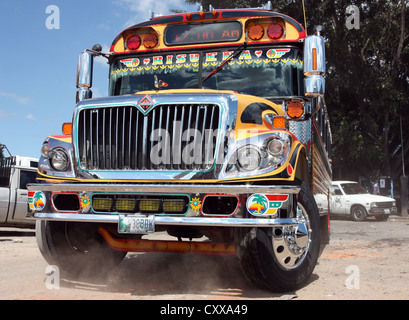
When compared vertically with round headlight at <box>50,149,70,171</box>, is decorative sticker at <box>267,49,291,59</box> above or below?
above

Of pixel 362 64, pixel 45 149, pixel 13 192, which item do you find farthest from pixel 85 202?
pixel 362 64

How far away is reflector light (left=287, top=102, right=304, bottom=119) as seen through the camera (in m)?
5.08

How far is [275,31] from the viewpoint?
5.58 m

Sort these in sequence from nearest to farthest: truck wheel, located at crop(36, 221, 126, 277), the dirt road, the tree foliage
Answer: the dirt road
truck wheel, located at crop(36, 221, 126, 277)
the tree foliage

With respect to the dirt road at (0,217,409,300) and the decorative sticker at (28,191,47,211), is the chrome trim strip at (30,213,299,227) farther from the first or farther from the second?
the dirt road at (0,217,409,300)

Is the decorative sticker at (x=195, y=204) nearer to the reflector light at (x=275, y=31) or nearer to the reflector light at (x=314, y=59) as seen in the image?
the reflector light at (x=314, y=59)

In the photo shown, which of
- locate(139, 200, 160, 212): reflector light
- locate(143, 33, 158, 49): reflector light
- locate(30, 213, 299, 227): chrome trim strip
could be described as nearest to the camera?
locate(30, 213, 299, 227): chrome trim strip

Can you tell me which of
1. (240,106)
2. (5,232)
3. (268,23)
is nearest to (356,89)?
(5,232)

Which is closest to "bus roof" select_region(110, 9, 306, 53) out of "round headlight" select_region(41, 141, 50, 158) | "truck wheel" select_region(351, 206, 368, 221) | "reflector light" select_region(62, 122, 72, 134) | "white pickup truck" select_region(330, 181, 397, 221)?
"reflector light" select_region(62, 122, 72, 134)

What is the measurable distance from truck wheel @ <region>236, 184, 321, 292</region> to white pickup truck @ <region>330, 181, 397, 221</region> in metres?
13.6

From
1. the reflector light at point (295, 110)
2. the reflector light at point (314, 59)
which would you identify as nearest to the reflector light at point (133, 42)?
the reflector light at point (295, 110)

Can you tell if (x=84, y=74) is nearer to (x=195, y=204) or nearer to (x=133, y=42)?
(x=133, y=42)
